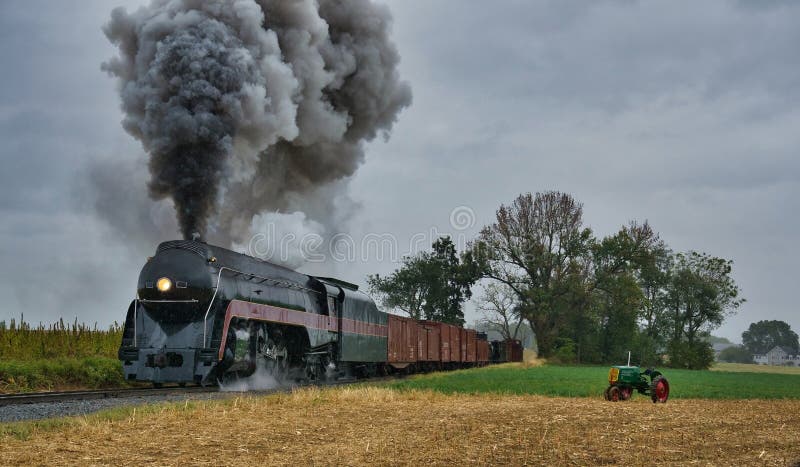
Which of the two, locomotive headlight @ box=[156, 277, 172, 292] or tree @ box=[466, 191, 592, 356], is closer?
locomotive headlight @ box=[156, 277, 172, 292]

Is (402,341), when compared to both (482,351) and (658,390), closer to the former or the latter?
(658,390)

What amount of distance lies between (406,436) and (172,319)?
830 centimetres

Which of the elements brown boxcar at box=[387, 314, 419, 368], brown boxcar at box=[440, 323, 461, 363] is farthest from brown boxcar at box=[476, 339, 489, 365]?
brown boxcar at box=[387, 314, 419, 368]

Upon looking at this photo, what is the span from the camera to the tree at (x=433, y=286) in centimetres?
6488

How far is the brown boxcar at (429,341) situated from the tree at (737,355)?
125476mm

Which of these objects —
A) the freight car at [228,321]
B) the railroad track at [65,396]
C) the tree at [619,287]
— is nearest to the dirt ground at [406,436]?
the freight car at [228,321]

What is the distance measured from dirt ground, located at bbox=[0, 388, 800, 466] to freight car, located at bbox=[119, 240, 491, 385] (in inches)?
114

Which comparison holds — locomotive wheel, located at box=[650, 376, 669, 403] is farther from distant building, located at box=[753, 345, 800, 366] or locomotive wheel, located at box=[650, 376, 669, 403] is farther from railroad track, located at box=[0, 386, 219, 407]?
distant building, located at box=[753, 345, 800, 366]

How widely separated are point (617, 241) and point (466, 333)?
19.1 meters

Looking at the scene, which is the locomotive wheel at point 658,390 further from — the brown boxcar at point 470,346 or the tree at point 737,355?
the tree at point 737,355

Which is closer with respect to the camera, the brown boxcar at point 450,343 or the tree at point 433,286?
the brown boxcar at point 450,343

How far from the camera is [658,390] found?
16469 millimetres

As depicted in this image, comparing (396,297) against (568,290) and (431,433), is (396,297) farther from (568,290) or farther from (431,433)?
(431,433)

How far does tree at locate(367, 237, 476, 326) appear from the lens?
64.9 meters
